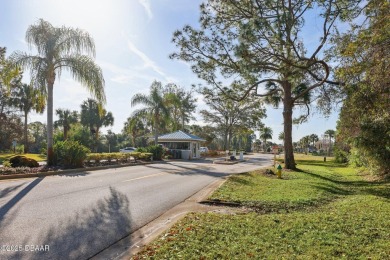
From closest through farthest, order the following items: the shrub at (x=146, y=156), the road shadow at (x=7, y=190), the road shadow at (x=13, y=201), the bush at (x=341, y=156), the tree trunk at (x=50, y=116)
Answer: the road shadow at (x=13, y=201) < the road shadow at (x=7, y=190) < the tree trunk at (x=50, y=116) < the shrub at (x=146, y=156) < the bush at (x=341, y=156)

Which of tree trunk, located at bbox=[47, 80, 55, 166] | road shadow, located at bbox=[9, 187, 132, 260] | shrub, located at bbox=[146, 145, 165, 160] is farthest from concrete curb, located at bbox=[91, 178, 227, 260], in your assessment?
shrub, located at bbox=[146, 145, 165, 160]

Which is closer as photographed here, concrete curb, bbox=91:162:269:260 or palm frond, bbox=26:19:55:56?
concrete curb, bbox=91:162:269:260

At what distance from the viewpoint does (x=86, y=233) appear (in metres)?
5.46

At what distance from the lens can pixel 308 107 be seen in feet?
84.4

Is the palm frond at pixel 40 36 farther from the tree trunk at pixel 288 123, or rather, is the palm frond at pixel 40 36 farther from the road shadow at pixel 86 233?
the tree trunk at pixel 288 123

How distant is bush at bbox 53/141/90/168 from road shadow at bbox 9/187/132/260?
10198 mm

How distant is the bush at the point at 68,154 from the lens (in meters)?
16.8

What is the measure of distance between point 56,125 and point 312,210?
50.5 m

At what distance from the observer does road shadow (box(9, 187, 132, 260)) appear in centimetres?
448

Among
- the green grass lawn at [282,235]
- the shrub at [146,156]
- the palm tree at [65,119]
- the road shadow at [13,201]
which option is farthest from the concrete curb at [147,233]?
the palm tree at [65,119]

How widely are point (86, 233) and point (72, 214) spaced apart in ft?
5.08

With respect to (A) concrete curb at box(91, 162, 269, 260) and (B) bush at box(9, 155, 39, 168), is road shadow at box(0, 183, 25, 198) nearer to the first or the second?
(A) concrete curb at box(91, 162, 269, 260)

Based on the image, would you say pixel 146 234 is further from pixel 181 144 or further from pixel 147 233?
pixel 181 144
